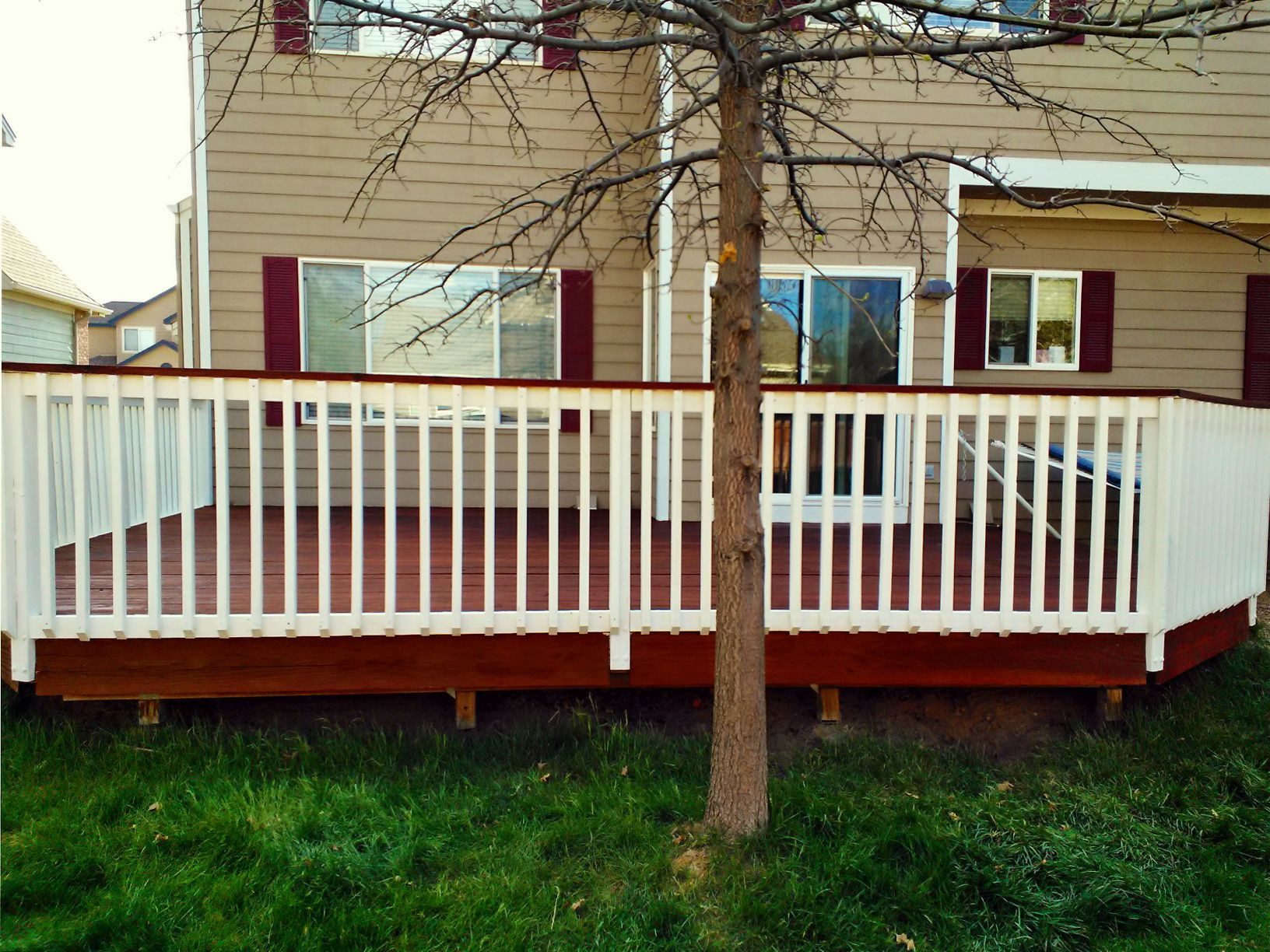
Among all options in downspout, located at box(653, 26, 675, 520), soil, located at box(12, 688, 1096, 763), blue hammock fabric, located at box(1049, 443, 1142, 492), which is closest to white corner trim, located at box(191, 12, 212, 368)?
downspout, located at box(653, 26, 675, 520)

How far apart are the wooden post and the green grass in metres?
0.07

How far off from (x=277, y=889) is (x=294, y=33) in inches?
Result: 247

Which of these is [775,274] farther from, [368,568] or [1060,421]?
[368,568]

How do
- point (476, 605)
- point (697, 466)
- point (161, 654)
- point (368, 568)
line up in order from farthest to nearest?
point (697, 466)
point (368, 568)
point (476, 605)
point (161, 654)

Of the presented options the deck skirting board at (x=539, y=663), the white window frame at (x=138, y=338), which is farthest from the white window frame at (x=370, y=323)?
the white window frame at (x=138, y=338)

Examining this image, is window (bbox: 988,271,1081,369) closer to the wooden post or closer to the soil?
the soil

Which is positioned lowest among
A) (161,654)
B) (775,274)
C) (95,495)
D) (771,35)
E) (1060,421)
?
(161,654)

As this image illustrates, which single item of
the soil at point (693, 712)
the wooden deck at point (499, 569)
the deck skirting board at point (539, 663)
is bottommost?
the soil at point (693, 712)

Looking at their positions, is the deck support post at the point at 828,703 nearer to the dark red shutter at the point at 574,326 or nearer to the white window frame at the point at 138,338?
the dark red shutter at the point at 574,326

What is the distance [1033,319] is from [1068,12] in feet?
15.0

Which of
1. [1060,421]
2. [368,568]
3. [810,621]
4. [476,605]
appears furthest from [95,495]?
[1060,421]

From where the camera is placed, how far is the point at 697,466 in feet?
19.5

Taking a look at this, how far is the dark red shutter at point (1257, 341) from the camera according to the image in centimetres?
683

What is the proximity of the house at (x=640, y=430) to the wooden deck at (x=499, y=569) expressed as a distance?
4 centimetres
